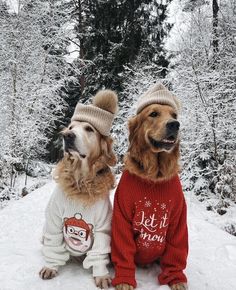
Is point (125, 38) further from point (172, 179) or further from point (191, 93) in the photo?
point (172, 179)

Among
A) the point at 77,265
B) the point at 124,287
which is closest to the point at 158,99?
the point at 124,287

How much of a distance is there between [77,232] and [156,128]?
109cm

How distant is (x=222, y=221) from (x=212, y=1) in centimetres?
738

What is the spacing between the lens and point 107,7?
52.7 ft

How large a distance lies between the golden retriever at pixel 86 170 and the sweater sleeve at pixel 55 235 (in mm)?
27

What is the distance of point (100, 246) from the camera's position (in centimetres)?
299


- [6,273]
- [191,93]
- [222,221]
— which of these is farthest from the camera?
[191,93]

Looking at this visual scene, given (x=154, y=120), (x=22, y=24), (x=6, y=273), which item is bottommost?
(x=6, y=273)

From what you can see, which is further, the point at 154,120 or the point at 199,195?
the point at 199,195

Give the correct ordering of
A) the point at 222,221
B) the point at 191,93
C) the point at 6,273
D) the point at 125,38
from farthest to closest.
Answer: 1. the point at 125,38
2. the point at 191,93
3. the point at 222,221
4. the point at 6,273

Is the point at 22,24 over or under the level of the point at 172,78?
over

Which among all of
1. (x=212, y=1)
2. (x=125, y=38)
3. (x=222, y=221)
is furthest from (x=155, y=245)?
(x=125, y=38)

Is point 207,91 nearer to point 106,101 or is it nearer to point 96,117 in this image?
point 106,101

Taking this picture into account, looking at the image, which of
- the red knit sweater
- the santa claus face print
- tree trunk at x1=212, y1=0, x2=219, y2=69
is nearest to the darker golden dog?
the red knit sweater
